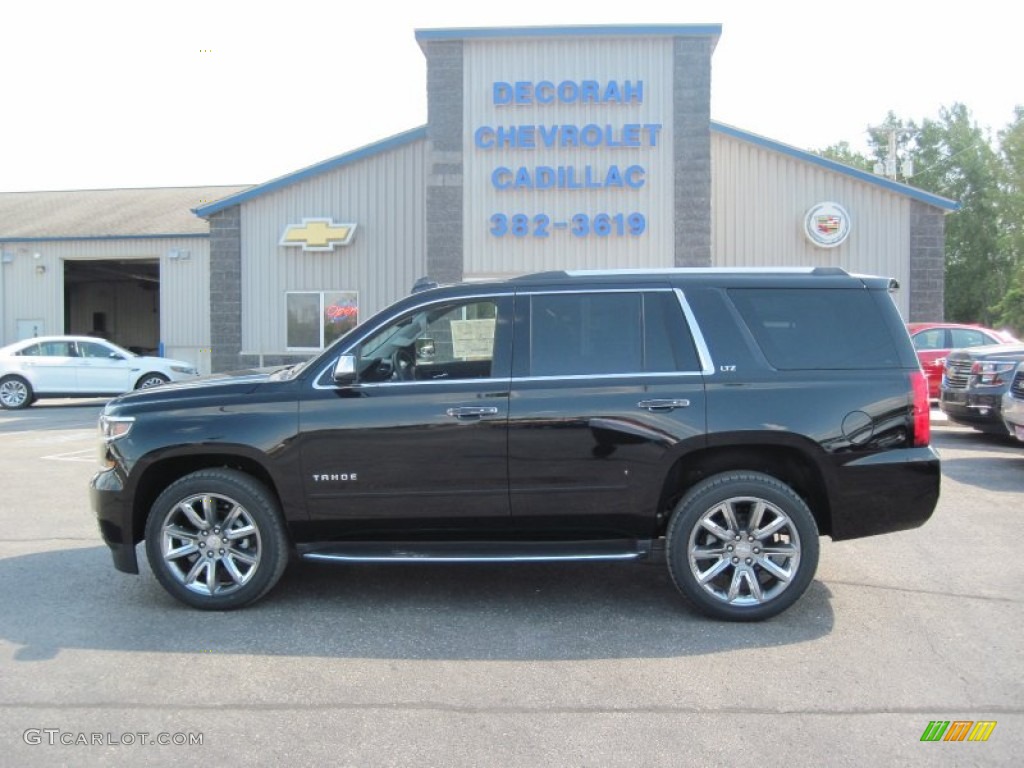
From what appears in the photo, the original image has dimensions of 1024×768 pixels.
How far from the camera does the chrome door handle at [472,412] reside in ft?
17.3

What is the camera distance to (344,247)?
66.5 ft

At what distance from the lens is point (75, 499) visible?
885 centimetres

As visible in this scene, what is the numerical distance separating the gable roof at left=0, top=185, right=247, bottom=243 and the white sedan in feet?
29.9

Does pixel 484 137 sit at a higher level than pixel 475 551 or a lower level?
higher

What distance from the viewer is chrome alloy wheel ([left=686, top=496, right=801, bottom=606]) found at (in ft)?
17.2

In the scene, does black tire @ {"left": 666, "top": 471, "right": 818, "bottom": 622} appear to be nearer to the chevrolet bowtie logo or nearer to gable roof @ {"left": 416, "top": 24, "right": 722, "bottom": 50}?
gable roof @ {"left": 416, "top": 24, "right": 722, "bottom": 50}

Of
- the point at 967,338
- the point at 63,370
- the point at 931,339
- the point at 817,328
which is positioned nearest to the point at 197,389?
the point at 817,328

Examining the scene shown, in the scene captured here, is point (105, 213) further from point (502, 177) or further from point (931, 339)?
point (931, 339)

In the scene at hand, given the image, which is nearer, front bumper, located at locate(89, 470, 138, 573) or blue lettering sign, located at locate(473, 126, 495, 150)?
front bumper, located at locate(89, 470, 138, 573)

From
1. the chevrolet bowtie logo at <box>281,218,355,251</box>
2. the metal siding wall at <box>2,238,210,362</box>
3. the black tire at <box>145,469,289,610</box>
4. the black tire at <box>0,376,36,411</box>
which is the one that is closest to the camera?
the black tire at <box>145,469,289,610</box>

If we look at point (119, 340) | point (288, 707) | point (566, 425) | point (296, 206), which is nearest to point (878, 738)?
point (566, 425)

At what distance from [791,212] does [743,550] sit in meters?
15.4

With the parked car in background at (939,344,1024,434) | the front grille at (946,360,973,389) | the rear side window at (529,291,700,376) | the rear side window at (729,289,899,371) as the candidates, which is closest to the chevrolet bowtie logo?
the front grille at (946,360,973,389)

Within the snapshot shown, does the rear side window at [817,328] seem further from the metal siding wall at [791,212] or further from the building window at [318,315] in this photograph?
the building window at [318,315]
